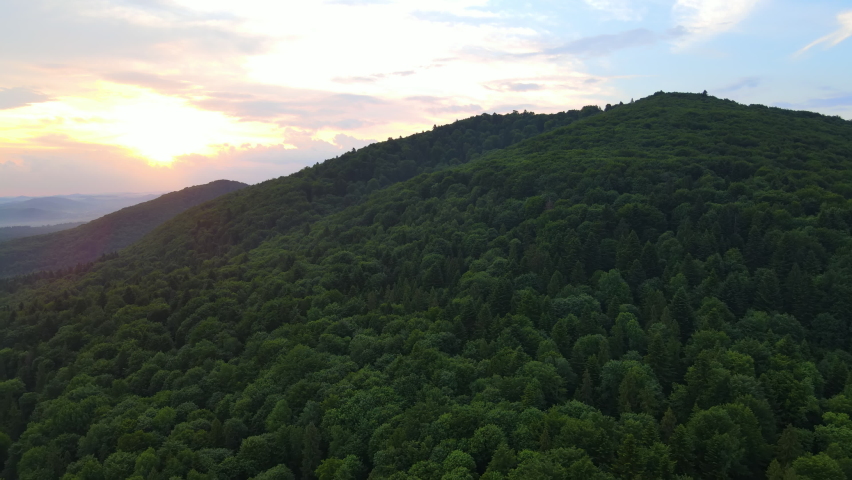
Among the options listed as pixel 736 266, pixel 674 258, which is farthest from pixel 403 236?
pixel 736 266

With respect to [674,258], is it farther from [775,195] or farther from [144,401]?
[144,401]

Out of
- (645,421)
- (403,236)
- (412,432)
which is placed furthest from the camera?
(403,236)

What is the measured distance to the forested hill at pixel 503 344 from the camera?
178 feet

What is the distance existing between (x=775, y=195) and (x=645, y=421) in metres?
86.7

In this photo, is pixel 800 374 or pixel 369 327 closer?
pixel 800 374

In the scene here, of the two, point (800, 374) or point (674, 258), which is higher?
point (674, 258)

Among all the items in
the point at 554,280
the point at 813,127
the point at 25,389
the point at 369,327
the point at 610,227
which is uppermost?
the point at 813,127

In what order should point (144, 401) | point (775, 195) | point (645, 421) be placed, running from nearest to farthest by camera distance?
point (645, 421)
point (144, 401)
point (775, 195)

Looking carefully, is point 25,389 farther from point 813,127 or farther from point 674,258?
point 813,127

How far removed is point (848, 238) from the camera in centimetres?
8988

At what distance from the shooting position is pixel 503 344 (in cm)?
7656

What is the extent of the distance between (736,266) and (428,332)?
201 ft

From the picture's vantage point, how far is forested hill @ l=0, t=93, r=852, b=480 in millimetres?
54406

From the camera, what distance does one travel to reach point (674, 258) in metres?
96.6
